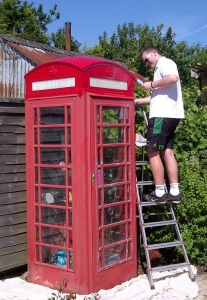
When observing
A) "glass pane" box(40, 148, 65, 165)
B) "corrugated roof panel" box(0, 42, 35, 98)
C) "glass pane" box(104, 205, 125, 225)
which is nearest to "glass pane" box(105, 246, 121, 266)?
"glass pane" box(104, 205, 125, 225)

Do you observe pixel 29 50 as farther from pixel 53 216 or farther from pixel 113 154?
pixel 53 216

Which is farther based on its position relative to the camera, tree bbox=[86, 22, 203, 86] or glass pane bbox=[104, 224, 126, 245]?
tree bbox=[86, 22, 203, 86]

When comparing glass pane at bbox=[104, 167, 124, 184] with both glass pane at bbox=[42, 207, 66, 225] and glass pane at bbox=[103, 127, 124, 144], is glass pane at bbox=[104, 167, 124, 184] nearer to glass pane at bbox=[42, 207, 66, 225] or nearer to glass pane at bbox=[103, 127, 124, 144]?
glass pane at bbox=[103, 127, 124, 144]

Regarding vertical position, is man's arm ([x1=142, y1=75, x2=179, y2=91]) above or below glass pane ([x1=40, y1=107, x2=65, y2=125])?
above

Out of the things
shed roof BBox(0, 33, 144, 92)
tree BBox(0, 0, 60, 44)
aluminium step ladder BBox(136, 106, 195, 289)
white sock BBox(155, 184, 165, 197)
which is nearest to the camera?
aluminium step ladder BBox(136, 106, 195, 289)

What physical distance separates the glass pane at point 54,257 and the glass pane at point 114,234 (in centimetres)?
50

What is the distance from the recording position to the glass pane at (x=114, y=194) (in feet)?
17.3

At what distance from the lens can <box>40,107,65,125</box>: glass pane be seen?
16.7 feet

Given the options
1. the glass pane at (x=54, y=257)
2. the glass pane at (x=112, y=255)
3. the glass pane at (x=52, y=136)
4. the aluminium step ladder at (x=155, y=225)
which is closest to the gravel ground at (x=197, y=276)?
the aluminium step ladder at (x=155, y=225)

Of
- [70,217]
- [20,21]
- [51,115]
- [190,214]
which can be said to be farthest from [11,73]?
[20,21]

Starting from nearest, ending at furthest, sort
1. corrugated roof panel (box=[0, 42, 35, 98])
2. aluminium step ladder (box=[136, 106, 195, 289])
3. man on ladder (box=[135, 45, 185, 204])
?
aluminium step ladder (box=[136, 106, 195, 289]), man on ladder (box=[135, 45, 185, 204]), corrugated roof panel (box=[0, 42, 35, 98])

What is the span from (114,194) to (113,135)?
0.67m

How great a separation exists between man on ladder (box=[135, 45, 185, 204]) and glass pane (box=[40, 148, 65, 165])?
43.4 inches

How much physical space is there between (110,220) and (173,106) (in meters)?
1.53
